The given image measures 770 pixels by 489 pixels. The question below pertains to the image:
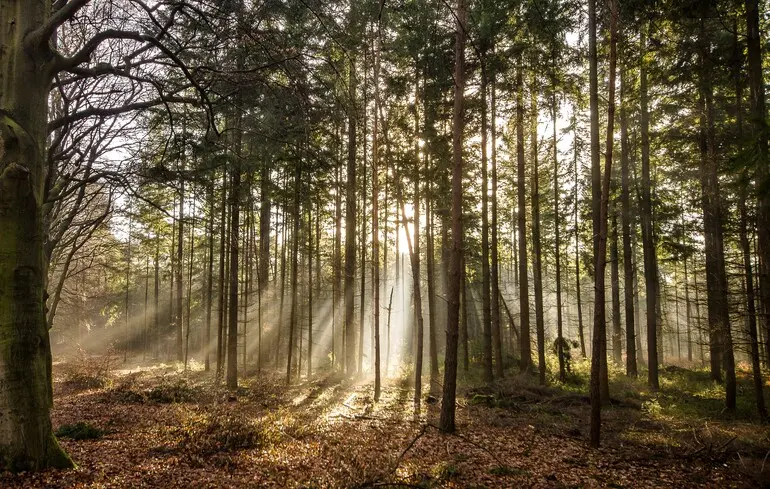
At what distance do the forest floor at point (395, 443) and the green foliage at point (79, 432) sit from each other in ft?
0.09

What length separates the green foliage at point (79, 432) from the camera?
751 cm

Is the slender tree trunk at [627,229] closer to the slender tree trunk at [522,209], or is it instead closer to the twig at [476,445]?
the slender tree trunk at [522,209]

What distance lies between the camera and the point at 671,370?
872 inches

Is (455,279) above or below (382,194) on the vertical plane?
below

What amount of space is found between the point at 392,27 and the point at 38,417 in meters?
16.6

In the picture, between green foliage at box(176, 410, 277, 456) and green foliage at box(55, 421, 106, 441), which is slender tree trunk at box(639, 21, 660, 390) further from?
green foliage at box(55, 421, 106, 441)

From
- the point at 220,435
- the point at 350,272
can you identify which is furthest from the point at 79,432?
the point at 350,272

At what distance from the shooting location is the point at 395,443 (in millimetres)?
8547

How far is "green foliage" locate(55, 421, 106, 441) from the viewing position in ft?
24.6

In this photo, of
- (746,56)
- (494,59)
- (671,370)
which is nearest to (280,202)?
(494,59)

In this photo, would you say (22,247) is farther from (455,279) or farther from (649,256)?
(649,256)

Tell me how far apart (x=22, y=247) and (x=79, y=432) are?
4.77 meters

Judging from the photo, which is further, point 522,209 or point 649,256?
point 649,256

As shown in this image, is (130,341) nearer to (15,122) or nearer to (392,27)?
(392,27)
